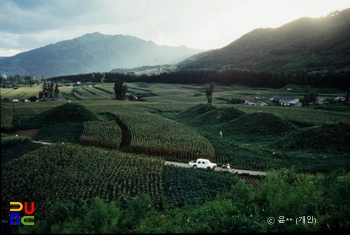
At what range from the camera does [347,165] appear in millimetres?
23641

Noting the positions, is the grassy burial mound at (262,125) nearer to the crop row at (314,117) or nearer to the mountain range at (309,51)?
the crop row at (314,117)

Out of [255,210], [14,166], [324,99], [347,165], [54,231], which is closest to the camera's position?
[54,231]

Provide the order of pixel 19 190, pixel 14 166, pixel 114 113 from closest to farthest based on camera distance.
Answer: pixel 19 190 → pixel 14 166 → pixel 114 113

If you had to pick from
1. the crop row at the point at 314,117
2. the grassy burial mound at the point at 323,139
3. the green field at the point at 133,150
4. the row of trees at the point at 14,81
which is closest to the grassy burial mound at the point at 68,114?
the green field at the point at 133,150

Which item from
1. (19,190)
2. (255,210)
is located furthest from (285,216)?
(19,190)

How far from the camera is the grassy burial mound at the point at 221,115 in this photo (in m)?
47.9

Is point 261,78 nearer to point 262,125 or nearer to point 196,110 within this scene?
point 196,110

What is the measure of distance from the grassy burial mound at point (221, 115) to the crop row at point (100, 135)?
74.9 ft

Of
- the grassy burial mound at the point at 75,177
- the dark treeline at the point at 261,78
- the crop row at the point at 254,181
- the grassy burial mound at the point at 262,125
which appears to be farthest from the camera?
the dark treeline at the point at 261,78

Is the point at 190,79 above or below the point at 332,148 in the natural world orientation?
above

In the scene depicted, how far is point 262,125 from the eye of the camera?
3981 cm

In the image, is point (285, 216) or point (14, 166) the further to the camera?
point (14, 166)

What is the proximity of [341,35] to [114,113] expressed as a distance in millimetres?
163655

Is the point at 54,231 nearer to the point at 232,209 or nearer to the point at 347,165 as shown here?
the point at 232,209
